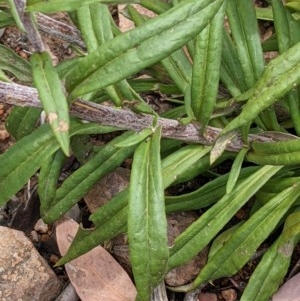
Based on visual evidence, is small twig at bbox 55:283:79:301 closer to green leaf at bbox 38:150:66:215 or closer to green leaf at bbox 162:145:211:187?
green leaf at bbox 38:150:66:215

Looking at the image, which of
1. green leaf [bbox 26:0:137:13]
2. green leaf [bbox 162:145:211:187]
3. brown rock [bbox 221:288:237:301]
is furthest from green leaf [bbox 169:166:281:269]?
green leaf [bbox 26:0:137:13]

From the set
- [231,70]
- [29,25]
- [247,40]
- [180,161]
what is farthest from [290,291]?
[29,25]

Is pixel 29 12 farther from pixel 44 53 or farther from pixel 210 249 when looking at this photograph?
pixel 210 249

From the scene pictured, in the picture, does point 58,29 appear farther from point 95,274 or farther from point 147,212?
point 95,274

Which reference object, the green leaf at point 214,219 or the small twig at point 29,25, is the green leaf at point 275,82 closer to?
the green leaf at point 214,219

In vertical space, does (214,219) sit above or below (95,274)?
above

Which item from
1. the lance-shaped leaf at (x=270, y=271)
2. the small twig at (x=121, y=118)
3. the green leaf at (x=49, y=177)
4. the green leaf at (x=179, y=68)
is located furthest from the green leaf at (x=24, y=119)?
the lance-shaped leaf at (x=270, y=271)

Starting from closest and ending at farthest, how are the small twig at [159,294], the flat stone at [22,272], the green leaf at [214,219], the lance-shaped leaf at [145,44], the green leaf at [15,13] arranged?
the green leaf at [15,13], the lance-shaped leaf at [145,44], the green leaf at [214,219], the small twig at [159,294], the flat stone at [22,272]
